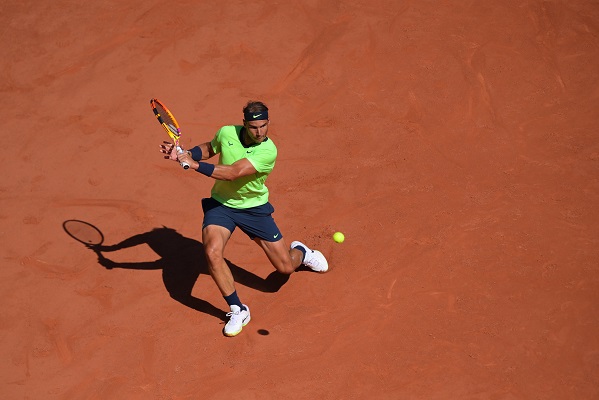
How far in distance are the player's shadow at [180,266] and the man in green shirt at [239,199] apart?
0.42 m

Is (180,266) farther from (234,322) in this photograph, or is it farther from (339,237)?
(339,237)

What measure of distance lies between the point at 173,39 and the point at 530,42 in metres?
5.27

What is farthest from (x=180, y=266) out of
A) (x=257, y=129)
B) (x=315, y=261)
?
(x=257, y=129)

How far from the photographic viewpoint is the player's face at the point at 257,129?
22.5ft

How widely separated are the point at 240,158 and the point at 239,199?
1.55 ft

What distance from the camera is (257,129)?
688 centimetres

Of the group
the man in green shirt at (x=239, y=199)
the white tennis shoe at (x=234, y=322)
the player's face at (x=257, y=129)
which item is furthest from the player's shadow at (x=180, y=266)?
the player's face at (x=257, y=129)

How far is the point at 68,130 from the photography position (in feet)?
31.9

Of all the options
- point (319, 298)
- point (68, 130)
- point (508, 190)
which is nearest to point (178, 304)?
point (319, 298)

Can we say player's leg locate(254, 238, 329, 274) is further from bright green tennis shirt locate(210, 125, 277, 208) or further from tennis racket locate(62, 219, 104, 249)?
tennis racket locate(62, 219, 104, 249)

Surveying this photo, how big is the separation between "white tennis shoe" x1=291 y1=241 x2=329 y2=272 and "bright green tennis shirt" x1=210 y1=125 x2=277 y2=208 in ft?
2.79

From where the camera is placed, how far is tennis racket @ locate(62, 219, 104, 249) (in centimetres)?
841

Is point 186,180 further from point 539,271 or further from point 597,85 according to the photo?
point 597,85

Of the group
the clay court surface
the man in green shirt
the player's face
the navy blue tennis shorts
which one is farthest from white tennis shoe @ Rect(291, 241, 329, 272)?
the player's face
